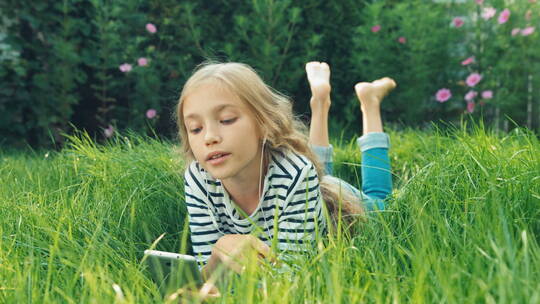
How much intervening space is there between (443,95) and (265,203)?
315 cm

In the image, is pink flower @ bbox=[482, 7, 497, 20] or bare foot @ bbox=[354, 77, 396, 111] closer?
bare foot @ bbox=[354, 77, 396, 111]

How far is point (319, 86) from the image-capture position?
2.97m

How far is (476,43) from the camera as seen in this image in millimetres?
5047

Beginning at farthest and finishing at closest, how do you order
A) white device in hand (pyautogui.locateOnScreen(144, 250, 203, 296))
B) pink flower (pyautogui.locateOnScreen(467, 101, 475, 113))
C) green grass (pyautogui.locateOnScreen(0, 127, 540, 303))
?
pink flower (pyautogui.locateOnScreen(467, 101, 475, 113))
white device in hand (pyautogui.locateOnScreen(144, 250, 203, 296))
green grass (pyautogui.locateOnScreen(0, 127, 540, 303))

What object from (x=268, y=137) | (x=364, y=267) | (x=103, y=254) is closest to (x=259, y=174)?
(x=268, y=137)

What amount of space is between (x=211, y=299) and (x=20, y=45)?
3.56 metres

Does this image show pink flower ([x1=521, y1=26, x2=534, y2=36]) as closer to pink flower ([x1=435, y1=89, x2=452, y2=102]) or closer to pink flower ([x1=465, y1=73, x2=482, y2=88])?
pink flower ([x1=465, y1=73, x2=482, y2=88])

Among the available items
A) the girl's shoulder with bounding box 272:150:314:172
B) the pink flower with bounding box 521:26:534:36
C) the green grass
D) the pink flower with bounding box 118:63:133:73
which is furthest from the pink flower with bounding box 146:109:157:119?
the pink flower with bounding box 521:26:534:36

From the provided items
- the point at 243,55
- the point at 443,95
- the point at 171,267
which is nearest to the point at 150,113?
the point at 243,55

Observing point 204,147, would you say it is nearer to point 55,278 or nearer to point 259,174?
point 259,174

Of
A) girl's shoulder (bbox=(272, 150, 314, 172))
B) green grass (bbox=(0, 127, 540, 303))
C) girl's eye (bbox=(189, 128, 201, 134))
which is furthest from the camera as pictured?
girl's shoulder (bbox=(272, 150, 314, 172))

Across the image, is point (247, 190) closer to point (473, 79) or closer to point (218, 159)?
point (218, 159)

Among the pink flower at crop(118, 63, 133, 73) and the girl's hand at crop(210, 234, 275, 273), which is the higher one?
the pink flower at crop(118, 63, 133, 73)

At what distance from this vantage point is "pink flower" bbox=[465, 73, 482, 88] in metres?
4.77
